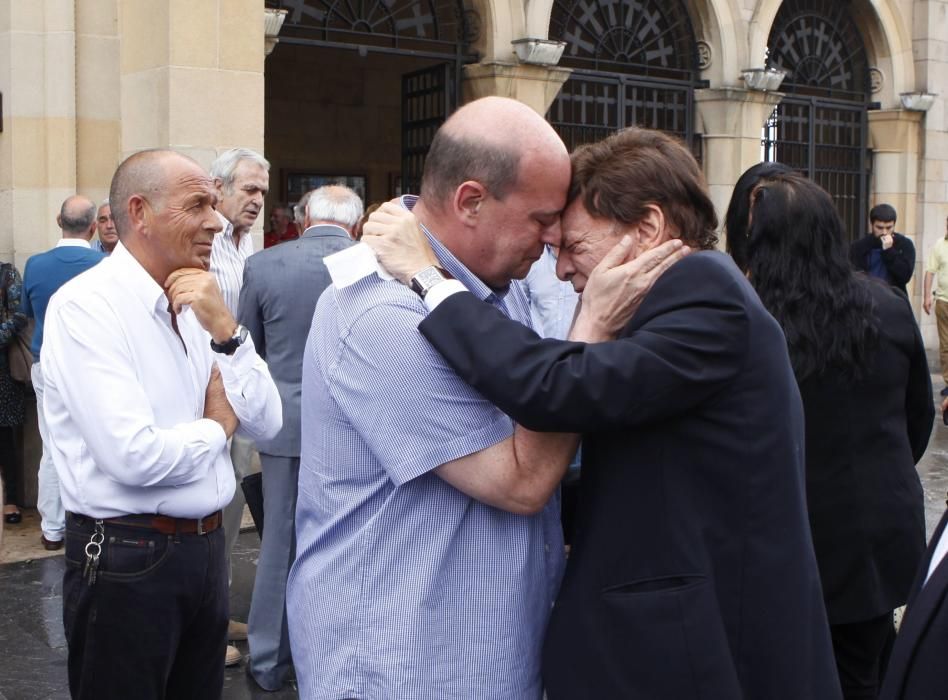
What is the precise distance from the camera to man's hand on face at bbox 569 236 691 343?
6.82 feet

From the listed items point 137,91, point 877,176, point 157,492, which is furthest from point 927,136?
point 157,492

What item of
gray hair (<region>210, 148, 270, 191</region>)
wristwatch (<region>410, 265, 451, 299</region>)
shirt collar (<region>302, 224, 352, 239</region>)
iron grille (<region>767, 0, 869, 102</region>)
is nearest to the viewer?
wristwatch (<region>410, 265, 451, 299</region>)

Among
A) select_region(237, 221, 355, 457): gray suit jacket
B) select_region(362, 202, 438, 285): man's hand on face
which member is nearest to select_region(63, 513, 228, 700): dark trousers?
select_region(362, 202, 438, 285): man's hand on face

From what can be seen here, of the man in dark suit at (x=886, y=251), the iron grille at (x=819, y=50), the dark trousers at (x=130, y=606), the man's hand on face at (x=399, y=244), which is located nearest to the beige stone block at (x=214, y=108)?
the dark trousers at (x=130, y=606)

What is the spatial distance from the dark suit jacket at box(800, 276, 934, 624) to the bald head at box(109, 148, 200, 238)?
187 cm

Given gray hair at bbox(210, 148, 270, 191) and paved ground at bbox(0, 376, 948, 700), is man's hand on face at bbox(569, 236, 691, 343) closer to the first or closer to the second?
paved ground at bbox(0, 376, 948, 700)

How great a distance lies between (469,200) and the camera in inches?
84.5

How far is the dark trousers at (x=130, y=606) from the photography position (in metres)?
2.93

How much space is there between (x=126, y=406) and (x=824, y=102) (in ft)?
40.5

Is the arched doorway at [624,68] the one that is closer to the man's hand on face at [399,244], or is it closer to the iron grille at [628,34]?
the iron grille at [628,34]

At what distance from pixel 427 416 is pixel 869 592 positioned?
196 centimetres

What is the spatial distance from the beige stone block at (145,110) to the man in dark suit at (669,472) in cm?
557

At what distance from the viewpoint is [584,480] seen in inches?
84.1

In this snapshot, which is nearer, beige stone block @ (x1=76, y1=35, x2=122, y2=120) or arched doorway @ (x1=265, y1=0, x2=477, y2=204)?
beige stone block @ (x1=76, y1=35, x2=122, y2=120)
